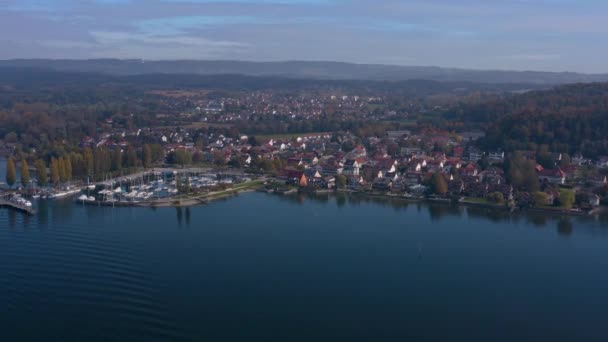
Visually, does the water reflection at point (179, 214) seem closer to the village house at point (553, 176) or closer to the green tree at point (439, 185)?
the green tree at point (439, 185)

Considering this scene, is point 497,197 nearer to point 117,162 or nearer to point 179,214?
point 179,214

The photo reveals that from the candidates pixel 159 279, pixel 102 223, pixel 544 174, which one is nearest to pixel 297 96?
pixel 544 174

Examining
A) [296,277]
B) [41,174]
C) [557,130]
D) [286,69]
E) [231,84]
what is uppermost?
[286,69]

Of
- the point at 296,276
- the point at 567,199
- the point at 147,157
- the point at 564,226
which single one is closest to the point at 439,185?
the point at 567,199

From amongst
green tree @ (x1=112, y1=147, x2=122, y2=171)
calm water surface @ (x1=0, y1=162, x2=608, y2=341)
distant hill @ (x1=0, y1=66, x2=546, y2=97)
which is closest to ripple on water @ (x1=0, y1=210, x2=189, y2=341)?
calm water surface @ (x1=0, y1=162, x2=608, y2=341)

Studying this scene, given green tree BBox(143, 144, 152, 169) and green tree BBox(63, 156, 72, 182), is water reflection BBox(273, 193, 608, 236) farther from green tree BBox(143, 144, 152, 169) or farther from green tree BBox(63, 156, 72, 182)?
green tree BBox(63, 156, 72, 182)

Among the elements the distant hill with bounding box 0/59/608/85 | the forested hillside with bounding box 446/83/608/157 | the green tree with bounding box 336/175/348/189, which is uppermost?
the distant hill with bounding box 0/59/608/85
